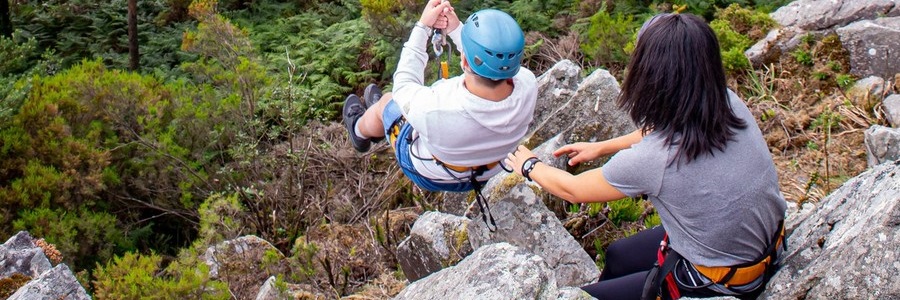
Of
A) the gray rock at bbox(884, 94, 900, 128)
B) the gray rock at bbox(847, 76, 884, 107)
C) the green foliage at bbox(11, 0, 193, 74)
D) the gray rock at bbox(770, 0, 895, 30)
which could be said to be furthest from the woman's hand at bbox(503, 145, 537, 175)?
the green foliage at bbox(11, 0, 193, 74)

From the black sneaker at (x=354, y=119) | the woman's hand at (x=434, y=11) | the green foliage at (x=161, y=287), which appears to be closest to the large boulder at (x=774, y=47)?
the black sneaker at (x=354, y=119)

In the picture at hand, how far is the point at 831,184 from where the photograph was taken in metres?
5.85

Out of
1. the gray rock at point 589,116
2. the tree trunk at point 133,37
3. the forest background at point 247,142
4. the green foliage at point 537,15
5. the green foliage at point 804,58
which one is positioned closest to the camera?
Answer: the gray rock at point 589,116

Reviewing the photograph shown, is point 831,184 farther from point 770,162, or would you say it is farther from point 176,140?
point 176,140

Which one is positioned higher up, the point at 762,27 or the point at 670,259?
the point at 670,259

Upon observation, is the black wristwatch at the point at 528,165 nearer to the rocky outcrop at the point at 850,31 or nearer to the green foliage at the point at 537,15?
the rocky outcrop at the point at 850,31

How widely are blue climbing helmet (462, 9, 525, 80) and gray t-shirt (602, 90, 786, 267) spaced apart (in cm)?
97

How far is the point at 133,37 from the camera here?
11648 mm

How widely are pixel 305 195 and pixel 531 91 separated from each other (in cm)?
429

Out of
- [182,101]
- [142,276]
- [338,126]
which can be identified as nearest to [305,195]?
[338,126]

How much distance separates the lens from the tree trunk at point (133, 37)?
11.3 meters

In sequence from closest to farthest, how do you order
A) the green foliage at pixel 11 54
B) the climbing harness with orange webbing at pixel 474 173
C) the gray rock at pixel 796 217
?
the gray rock at pixel 796 217 → the climbing harness with orange webbing at pixel 474 173 → the green foliage at pixel 11 54

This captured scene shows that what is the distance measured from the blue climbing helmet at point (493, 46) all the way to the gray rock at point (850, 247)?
1512mm

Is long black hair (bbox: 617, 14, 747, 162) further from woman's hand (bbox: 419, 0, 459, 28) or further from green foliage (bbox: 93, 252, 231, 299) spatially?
green foliage (bbox: 93, 252, 231, 299)
